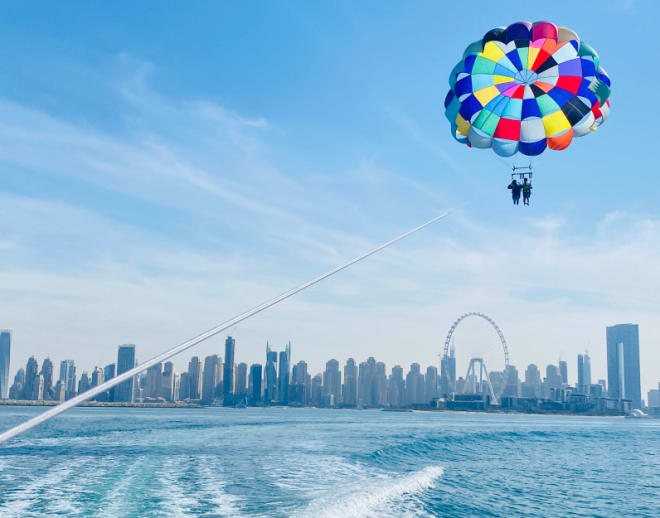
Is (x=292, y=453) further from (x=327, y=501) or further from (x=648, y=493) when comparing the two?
(x=648, y=493)

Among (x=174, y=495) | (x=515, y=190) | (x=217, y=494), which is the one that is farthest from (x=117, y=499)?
(x=515, y=190)

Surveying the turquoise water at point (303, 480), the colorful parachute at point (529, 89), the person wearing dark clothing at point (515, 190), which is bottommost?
the turquoise water at point (303, 480)

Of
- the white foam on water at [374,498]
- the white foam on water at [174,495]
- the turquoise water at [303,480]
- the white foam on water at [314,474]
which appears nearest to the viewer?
the white foam on water at [174,495]

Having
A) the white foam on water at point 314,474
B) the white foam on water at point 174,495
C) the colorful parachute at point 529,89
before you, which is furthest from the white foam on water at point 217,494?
the colorful parachute at point 529,89

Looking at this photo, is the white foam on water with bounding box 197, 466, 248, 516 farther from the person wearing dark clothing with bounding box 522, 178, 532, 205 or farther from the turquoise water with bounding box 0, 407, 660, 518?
the person wearing dark clothing with bounding box 522, 178, 532, 205

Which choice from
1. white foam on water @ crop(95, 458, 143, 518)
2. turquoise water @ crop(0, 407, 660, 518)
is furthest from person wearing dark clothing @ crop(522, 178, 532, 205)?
white foam on water @ crop(95, 458, 143, 518)

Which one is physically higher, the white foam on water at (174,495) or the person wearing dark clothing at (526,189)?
the person wearing dark clothing at (526,189)

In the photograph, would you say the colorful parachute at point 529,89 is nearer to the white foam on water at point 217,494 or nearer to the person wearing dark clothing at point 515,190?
the person wearing dark clothing at point 515,190
